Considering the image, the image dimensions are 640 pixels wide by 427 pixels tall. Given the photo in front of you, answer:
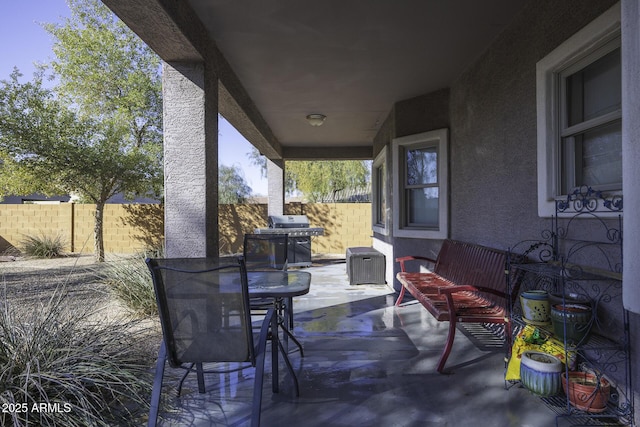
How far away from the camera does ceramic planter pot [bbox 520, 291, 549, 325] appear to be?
263 centimetres

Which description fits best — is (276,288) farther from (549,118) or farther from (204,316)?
(549,118)

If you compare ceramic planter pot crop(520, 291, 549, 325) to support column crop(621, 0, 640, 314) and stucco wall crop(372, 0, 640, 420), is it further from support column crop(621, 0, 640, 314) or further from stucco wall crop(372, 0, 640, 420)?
support column crop(621, 0, 640, 314)

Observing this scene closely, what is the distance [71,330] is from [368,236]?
10304 mm

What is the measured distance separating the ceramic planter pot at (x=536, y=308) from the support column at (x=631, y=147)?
0.98 meters

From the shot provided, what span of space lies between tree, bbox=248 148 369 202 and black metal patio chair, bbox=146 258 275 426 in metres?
16.7

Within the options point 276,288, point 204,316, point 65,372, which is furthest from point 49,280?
point 204,316

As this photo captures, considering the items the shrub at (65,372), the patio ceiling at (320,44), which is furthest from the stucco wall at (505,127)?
the shrub at (65,372)

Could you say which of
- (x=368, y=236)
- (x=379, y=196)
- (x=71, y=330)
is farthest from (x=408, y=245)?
(x=368, y=236)

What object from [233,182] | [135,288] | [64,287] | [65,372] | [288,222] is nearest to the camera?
[65,372]

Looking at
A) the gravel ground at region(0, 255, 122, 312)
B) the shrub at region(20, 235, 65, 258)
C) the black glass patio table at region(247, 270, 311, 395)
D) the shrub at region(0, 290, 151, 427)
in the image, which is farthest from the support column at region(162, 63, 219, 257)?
the shrub at region(20, 235, 65, 258)

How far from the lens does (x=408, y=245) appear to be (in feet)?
19.5

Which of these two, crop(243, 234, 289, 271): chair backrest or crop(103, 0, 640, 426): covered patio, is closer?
crop(103, 0, 640, 426): covered patio

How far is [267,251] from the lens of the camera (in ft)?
13.0

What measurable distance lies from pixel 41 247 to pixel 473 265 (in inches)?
458
